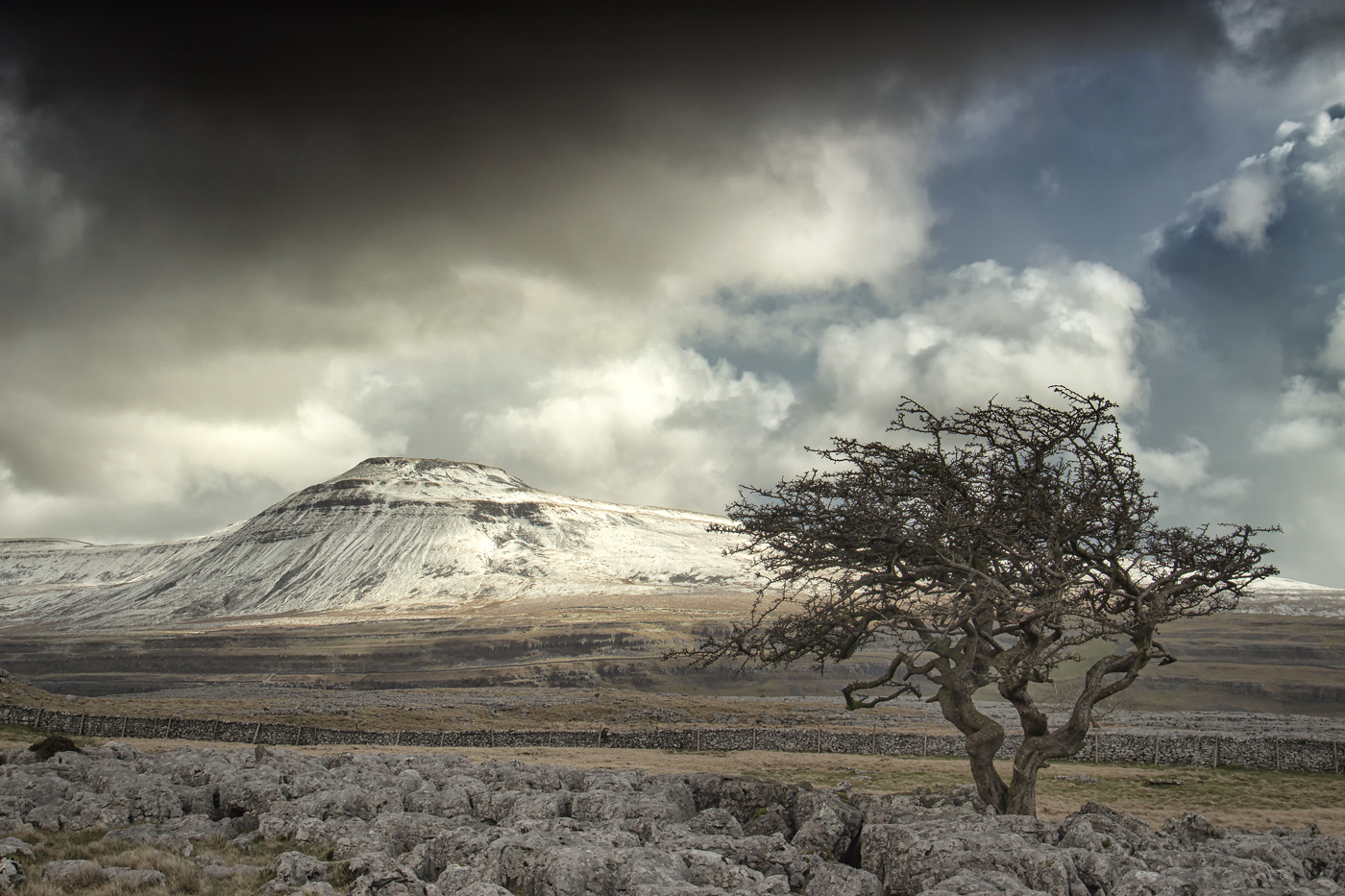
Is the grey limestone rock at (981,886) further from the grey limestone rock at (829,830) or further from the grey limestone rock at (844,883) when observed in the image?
the grey limestone rock at (829,830)

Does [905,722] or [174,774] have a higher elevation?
[174,774]

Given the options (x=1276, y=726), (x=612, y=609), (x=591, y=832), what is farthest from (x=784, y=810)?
(x=612, y=609)

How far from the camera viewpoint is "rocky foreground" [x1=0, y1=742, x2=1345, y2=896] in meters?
11.2

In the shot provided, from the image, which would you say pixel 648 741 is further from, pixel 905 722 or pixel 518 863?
pixel 518 863

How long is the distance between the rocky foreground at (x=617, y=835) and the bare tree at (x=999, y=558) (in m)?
2.32

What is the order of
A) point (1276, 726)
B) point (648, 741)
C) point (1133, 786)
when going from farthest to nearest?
point (1276, 726)
point (648, 741)
point (1133, 786)

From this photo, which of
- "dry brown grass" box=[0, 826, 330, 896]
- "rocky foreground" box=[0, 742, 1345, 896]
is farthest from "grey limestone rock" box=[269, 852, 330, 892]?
"dry brown grass" box=[0, 826, 330, 896]

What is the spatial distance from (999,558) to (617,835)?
28.7ft

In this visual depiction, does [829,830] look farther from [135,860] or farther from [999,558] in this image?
[135,860]

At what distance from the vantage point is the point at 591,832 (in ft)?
44.4

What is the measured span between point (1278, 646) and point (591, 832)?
477 feet

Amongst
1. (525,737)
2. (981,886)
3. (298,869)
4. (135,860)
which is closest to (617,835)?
(298,869)

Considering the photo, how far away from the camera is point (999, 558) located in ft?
54.5

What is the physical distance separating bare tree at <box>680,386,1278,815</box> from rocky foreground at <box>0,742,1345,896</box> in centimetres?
232
